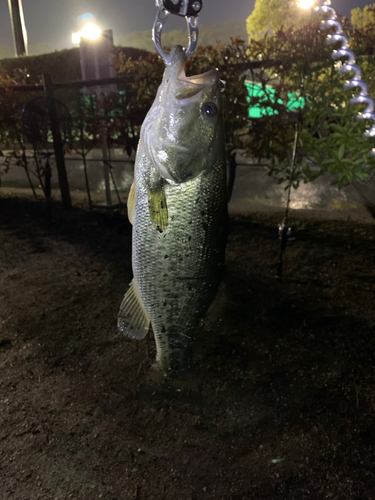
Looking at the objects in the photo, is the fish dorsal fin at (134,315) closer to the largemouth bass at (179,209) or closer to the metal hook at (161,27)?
the largemouth bass at (179,209)

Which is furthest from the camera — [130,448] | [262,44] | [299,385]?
[262,44]

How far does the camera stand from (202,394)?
292 cm

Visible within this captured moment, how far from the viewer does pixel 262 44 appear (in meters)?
5.37

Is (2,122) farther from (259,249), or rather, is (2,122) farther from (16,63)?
(16,63)

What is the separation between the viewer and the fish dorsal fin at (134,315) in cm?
195

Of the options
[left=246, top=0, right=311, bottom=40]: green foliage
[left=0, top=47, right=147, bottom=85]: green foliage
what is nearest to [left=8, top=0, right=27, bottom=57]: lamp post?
[left=0, top=47, right=147, bottom=85]: green foliage

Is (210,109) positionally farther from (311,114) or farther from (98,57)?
(98,57)

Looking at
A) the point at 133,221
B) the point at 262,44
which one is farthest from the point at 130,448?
the point at 262,44

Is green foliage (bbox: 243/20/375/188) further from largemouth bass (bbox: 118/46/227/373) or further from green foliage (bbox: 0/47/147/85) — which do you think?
green foliage (bbox: 0/47/147/85)

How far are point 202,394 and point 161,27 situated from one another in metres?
2.59

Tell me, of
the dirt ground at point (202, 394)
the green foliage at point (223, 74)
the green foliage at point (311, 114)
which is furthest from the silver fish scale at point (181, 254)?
the green foliage at point (223, 74)

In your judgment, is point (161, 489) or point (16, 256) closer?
point (161, 489)

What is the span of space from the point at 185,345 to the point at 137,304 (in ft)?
1.15

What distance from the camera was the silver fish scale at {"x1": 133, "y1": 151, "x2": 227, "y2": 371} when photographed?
5.50 ft
